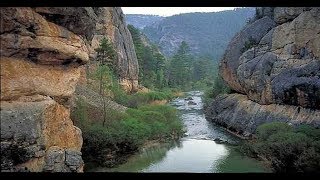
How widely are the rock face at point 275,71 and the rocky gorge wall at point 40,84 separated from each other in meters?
13.7

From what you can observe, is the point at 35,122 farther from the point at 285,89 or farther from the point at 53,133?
the point at 285,89

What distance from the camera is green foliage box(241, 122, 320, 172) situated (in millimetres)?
16844

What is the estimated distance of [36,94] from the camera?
12977 millimetres

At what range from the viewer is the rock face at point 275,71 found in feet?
78.1

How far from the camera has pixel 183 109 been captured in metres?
44.7

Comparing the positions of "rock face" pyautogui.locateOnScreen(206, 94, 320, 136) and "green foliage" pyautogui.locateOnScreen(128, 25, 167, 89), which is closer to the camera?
"rock face" pyautogui.locateOnScreen(206, 94, 320, 136)

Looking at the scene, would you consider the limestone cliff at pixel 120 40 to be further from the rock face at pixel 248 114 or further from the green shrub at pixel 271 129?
the green shrub at pixel 271 129

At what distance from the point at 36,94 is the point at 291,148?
11162 mm

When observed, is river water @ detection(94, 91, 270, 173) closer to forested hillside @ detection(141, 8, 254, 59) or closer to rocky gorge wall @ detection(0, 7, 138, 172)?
rocky gorge wall @ detection(0, 7, 138, 172)

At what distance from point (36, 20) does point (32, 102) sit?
2.67 m

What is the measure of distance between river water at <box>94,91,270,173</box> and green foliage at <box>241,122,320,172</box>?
0.84m

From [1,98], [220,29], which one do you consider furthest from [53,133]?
[220,29]

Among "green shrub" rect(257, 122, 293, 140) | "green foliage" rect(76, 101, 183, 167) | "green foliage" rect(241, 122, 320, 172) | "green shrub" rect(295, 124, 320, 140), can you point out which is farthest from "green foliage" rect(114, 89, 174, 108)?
"green shrub" rect(295, 124, 320, 140)

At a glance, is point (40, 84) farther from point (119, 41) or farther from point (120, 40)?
point (120, 40)
